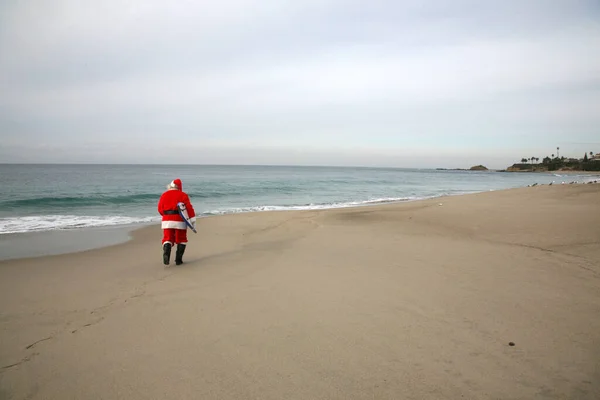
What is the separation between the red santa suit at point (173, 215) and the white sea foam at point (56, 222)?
7.71 meters

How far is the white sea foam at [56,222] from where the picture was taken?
11320mm

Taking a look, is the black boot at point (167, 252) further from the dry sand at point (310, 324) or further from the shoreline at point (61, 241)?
the shoreline at point (61, 241)

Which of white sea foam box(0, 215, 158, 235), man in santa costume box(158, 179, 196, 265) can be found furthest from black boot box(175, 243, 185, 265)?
white sea foam box(0, 215, 158, 235)

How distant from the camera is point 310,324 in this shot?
11.6ft

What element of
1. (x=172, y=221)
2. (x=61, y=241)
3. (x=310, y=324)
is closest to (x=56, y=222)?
(x=61, y=241)

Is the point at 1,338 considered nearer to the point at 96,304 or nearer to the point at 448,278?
the point at 96,304

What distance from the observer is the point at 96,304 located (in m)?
4.26

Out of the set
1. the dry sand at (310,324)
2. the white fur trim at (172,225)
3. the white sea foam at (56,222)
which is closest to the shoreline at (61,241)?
the white sea foam at (56,222)

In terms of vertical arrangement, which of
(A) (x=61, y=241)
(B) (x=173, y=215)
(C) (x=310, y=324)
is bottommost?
(A) (x=61, y=241)

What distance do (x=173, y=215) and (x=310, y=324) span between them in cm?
379

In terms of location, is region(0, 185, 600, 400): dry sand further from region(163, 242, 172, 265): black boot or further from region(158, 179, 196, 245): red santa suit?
region(158, 179, 196, 245): red santa suit

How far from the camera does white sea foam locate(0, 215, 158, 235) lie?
11320 millimetres

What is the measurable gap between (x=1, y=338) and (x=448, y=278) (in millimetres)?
5758

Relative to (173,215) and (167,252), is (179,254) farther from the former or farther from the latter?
(173,215)
